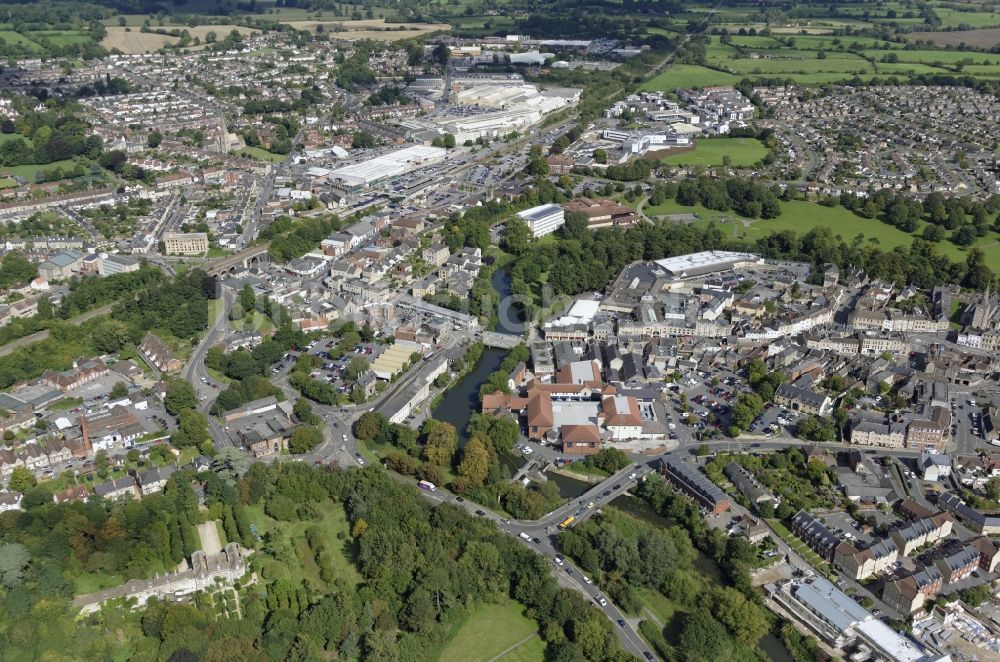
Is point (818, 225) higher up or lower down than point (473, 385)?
higher up

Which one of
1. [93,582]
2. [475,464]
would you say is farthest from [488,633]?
[93,582]

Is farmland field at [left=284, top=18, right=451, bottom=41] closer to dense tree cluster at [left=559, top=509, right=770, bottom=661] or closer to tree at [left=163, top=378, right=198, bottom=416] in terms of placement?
tree at [left=163, top=378, right=198, bottom=416]

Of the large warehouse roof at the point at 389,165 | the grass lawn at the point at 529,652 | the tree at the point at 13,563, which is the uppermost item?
the large warehouse roof at the point at 389,165

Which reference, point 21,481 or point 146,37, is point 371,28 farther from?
point 21,481

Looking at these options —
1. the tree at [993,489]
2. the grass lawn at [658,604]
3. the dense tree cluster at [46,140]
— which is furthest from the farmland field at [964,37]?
the grass lawn at [658,604]

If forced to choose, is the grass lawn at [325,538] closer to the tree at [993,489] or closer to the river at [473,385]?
the river at [473,385]

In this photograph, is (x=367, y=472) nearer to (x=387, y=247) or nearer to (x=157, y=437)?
(x=157, y=437)
